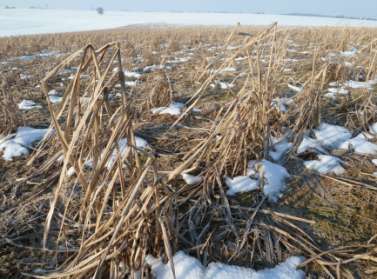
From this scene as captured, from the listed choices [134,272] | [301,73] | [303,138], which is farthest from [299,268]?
[301,73]

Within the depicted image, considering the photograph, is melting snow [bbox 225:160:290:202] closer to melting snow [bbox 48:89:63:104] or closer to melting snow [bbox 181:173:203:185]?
melting snow [bbox 181:173:203:185]

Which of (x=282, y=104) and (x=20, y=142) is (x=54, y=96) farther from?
(x=282, y=104)

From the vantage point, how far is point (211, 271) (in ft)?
4.15

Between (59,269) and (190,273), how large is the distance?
22.4 inches

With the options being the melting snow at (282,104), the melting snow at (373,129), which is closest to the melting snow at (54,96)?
the melting snow at (282,104)

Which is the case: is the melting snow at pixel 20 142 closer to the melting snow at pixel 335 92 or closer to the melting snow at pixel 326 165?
the melting snow at pixel 326 165

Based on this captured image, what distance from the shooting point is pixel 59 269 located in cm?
127

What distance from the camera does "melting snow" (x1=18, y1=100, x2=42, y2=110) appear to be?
3416 millimetres

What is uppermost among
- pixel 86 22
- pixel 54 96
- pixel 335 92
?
pixel 335 92

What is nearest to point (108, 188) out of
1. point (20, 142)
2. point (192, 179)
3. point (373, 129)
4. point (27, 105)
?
point (192, 179)

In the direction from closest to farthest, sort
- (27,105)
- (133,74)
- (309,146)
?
(309,146), (27,105), (133,74)

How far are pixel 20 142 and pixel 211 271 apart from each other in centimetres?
197

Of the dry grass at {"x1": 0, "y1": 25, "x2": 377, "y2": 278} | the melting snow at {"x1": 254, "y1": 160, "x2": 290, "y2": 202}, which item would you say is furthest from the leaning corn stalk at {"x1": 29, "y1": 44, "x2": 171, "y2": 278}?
the melting snow at {"x1": 254, "y1": 160, "x2": 290, "y2": 202}

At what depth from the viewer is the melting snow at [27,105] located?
3416mm
